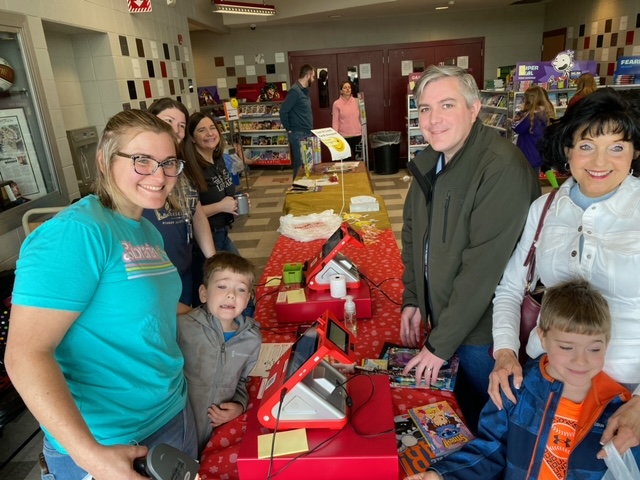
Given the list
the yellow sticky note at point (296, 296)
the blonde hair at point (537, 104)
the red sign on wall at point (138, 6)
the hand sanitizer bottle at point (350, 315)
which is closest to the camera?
the hand sanitizer bottle at point (350, 315)

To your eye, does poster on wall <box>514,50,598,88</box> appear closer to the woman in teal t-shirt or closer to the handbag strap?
the handbag strap

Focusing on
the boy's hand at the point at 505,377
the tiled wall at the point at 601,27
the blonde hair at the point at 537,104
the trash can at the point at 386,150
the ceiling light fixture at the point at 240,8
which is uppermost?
the ceiling light fixture at the point at 240,8

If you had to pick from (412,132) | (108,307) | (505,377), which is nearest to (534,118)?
(412,132)

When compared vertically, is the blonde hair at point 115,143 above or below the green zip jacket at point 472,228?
above

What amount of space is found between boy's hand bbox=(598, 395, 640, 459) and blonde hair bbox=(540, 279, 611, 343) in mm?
165

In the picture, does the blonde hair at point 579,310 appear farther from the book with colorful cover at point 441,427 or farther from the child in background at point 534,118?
the child in background at point 534,118

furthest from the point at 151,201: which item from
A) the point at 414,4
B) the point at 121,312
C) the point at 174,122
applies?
the point at 414,4

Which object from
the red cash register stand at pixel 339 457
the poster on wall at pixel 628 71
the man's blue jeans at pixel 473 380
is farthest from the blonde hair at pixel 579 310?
the poster on wall at pixel 628 71

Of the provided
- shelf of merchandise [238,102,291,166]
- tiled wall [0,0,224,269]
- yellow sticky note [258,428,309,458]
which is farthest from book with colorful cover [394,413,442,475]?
shelf of merchandise [238,102,291,166]

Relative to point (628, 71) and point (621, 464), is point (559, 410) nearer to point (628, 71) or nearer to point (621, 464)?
point (621, 464)

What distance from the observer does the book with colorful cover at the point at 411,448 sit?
4.01 ft

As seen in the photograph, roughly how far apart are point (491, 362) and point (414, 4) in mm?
8033

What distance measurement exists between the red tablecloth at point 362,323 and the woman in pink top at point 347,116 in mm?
5348

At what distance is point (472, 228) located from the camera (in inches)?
57.4
